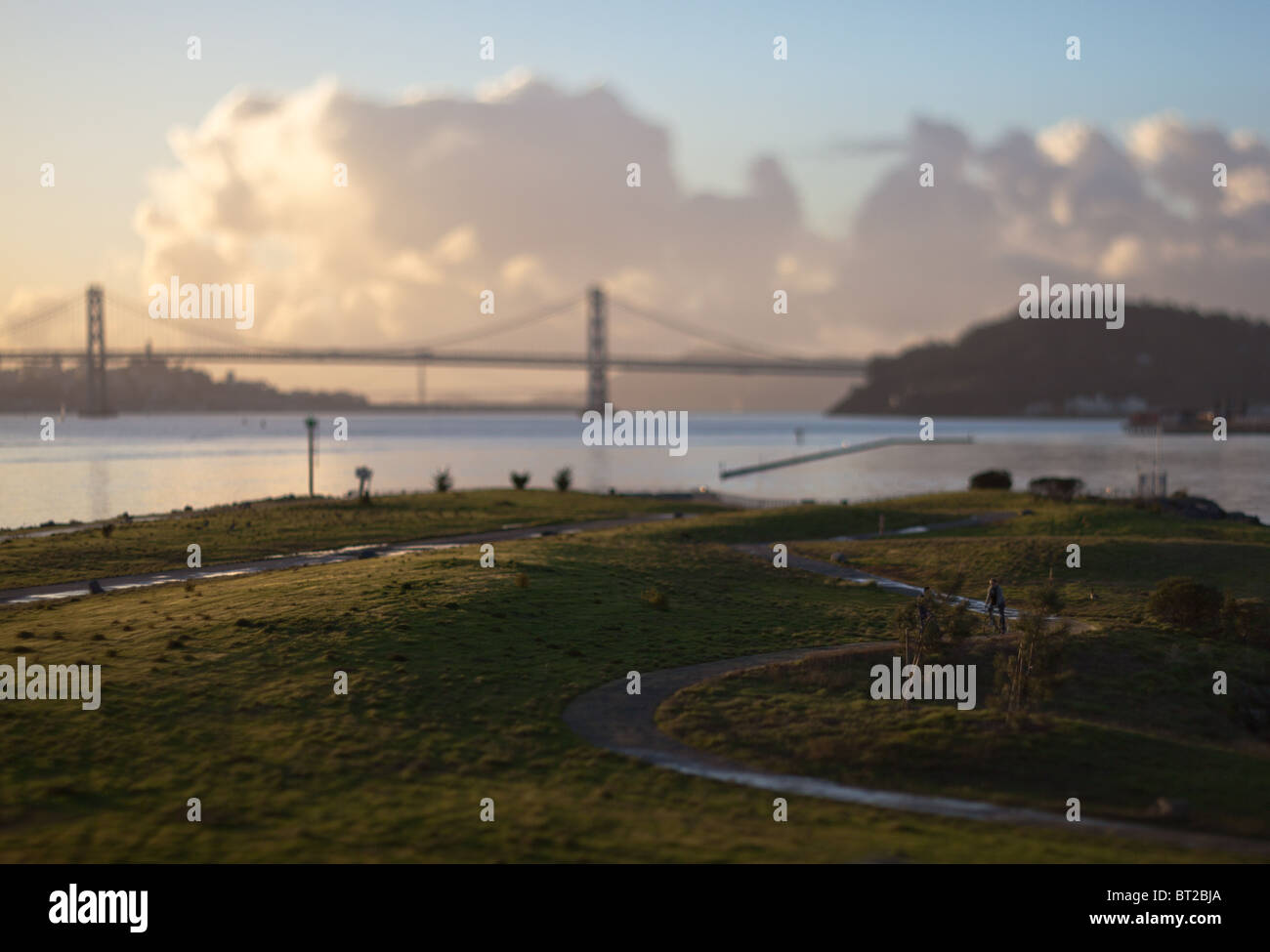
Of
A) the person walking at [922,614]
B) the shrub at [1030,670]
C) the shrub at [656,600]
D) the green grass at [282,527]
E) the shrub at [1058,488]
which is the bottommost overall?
the shrub at [1030,670]

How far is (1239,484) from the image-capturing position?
3708 inches

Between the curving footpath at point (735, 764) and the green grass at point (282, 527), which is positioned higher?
the green grass at point (282, 527)

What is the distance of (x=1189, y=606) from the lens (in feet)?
81.0

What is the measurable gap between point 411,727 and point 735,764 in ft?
16.7

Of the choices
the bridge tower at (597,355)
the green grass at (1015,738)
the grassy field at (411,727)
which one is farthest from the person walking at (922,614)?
the bridge tower at (597,355)

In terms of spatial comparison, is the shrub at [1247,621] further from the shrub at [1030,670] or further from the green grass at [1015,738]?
the shrub at [1030,670]

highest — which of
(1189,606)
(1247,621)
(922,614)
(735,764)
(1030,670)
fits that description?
(922,614)

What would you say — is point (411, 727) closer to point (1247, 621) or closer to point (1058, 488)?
point (1247, 621)

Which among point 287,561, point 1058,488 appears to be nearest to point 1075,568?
point 1058,488

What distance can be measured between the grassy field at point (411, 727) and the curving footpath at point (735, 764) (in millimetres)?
439

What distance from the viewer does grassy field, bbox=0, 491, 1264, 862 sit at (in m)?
12.0

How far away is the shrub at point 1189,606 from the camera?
24562mm

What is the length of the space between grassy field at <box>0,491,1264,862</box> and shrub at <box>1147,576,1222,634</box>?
2.23 meters
